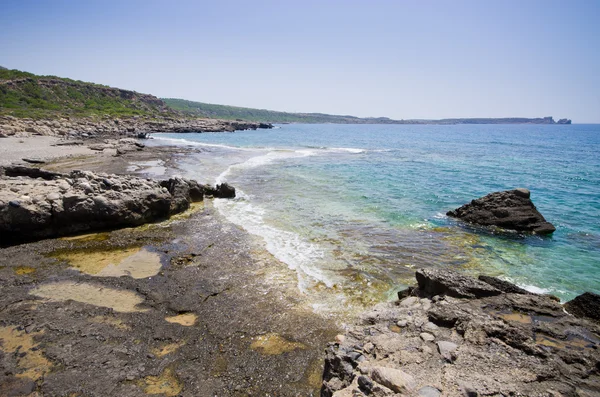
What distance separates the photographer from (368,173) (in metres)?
32.8

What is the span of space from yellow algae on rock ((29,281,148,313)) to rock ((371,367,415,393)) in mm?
6209

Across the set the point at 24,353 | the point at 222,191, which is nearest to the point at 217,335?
the point at 24,353

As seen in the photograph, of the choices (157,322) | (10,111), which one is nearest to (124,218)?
(157,322)

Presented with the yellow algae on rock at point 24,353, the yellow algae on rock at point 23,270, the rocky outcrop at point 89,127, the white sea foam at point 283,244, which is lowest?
the white sea foam at point 283,244

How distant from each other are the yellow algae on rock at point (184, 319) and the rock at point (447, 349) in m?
5.58

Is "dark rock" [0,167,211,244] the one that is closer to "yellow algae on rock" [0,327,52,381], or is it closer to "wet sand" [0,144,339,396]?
"wet sand" [0,144,339,396]

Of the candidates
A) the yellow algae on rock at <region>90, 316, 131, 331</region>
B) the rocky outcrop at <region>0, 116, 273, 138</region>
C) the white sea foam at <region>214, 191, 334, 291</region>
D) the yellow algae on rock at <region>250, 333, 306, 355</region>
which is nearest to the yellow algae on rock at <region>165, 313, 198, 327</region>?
the yellow algae on rock at <region>90, 316, 131, 331</region>

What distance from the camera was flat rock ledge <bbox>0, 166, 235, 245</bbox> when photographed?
39.1 ft

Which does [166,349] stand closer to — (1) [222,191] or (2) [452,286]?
(2) [452,286]

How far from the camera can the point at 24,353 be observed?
20.4 ft

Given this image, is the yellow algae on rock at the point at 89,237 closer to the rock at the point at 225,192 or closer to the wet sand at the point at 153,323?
the wet sand at the point at 153,323

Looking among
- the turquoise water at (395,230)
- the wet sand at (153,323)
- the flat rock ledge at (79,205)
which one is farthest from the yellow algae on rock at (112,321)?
the flat rock ledge at (79,205)

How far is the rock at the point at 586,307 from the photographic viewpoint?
679cm

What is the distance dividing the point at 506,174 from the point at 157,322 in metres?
37.5
